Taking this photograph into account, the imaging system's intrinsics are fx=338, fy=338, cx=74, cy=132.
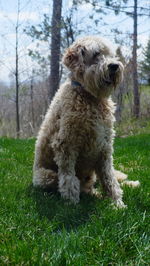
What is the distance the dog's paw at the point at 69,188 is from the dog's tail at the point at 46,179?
0.30m

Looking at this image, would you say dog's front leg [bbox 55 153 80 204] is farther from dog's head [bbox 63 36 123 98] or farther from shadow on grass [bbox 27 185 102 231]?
dog's head [bbox 63 36 123 98]

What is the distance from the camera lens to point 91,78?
3.89 m

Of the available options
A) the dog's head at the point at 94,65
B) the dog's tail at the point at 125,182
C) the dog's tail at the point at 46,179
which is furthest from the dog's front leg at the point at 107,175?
the dog's head at the point at 94,65

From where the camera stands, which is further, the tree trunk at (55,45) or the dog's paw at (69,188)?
the tree trunk at (55,45)

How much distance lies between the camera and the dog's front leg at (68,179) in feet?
12.4

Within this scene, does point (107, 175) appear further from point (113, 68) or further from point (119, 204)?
point (113, 68)

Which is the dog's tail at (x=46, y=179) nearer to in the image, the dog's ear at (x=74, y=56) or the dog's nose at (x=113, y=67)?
the dog's ear at (x=74, y=56)

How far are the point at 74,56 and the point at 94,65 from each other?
264mm

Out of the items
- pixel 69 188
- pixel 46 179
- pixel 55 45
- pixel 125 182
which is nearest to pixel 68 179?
pixel 69 188

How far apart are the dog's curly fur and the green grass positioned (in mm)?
227

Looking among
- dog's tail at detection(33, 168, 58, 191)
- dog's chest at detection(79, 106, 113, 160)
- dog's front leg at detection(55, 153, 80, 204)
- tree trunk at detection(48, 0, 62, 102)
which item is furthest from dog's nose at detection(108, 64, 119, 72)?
tree trunk at detection(48, 0, 62, 102)

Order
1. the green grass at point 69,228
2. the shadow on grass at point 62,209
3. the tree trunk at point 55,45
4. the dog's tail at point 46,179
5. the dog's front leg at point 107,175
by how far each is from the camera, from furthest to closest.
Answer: the tree trunk at point 55,45 → the dog's tail at point 46,179 → the dog's front leg at point 107,175 → the shadow on grass at point 62,209 → the green grass at point 69,228

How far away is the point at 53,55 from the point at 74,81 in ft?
29.6

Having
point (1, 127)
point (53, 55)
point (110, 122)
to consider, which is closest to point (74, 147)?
point (110, 122)
